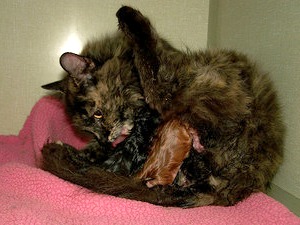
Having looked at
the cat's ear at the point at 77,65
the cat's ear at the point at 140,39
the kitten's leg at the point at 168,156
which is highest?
the cat's ear at the point at 140,39

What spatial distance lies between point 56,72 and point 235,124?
4.18 feet

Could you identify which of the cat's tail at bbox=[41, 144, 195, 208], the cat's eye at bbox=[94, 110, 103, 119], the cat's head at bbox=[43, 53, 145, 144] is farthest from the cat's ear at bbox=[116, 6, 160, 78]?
the cat's tail at bbox=[41, 144, 195, 208]

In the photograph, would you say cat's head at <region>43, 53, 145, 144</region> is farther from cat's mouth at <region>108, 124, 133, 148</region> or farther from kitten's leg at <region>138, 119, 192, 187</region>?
kitten's leg at <region>138, 119, 192, 187</region>

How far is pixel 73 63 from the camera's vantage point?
1.54m

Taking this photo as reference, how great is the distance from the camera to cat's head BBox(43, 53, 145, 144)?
156 centimetres

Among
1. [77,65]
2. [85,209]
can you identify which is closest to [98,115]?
[77,65]

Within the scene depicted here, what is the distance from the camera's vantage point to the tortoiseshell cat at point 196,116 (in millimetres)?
1308

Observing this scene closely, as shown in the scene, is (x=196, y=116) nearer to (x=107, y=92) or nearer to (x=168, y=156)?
(x=168, y=156)

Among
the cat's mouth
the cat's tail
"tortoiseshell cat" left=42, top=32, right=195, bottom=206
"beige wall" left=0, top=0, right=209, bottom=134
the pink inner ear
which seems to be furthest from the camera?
"beige wall" left=0, top=0, right=209, bottom=134

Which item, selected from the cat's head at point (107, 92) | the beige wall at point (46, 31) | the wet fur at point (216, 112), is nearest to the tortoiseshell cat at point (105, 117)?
the cat's head at point (107, 92)

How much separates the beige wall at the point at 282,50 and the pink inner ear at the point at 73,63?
0.80 meters

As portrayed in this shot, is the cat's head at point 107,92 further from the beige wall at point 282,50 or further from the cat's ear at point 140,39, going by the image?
the beige wall at point 282,50

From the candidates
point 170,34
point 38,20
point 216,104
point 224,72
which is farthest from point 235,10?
point 38,20

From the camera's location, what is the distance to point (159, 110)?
142 centimetres
